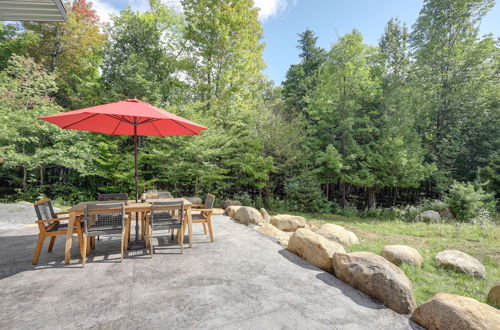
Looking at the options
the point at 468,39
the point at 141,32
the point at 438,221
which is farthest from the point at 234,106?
the point at 468,39

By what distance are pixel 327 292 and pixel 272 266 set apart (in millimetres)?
867

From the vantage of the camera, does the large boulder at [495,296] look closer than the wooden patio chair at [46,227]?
Yes

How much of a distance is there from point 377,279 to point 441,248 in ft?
14.4

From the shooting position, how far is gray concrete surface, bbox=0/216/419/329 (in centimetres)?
203

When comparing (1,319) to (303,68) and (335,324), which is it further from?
(303,68)

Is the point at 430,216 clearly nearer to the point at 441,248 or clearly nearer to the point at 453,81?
the point at 441,248

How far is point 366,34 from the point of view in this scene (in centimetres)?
1157

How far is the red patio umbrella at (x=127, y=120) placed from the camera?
10.5ft

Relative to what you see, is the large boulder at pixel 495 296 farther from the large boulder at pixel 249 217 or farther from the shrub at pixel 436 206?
the shrub at pixel 436 206

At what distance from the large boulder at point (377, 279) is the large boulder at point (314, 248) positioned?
189mm

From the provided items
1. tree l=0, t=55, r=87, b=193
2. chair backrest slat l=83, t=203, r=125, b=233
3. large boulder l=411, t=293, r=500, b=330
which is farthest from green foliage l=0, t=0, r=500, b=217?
large boulder l=411, t=293, r=500, b=330

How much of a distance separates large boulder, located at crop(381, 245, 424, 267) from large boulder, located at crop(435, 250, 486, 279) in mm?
333

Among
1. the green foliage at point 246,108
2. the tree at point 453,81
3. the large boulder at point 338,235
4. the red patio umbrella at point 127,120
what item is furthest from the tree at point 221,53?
the tree at point 453,81

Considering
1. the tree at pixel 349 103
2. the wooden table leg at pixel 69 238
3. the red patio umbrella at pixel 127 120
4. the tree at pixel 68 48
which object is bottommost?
the wooden table leg at pixel 69 238
